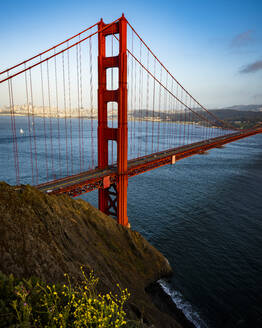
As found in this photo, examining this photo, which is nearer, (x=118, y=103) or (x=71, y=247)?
(x=71, y=247)

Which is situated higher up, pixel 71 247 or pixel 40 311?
pixel 40 311

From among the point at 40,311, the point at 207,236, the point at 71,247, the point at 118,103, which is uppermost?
the point at 118,103

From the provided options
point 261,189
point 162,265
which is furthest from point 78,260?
point 261,189

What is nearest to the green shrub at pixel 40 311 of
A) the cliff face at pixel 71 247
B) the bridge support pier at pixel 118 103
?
the cliff face at pixel 71 247

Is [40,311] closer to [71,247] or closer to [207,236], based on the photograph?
[71,247]

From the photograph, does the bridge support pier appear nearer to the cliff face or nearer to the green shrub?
the cliff face

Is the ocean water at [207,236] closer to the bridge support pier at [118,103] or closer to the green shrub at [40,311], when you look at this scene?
the bridge support pier at [118,103]

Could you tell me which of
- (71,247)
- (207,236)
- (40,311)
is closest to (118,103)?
(71,247)
